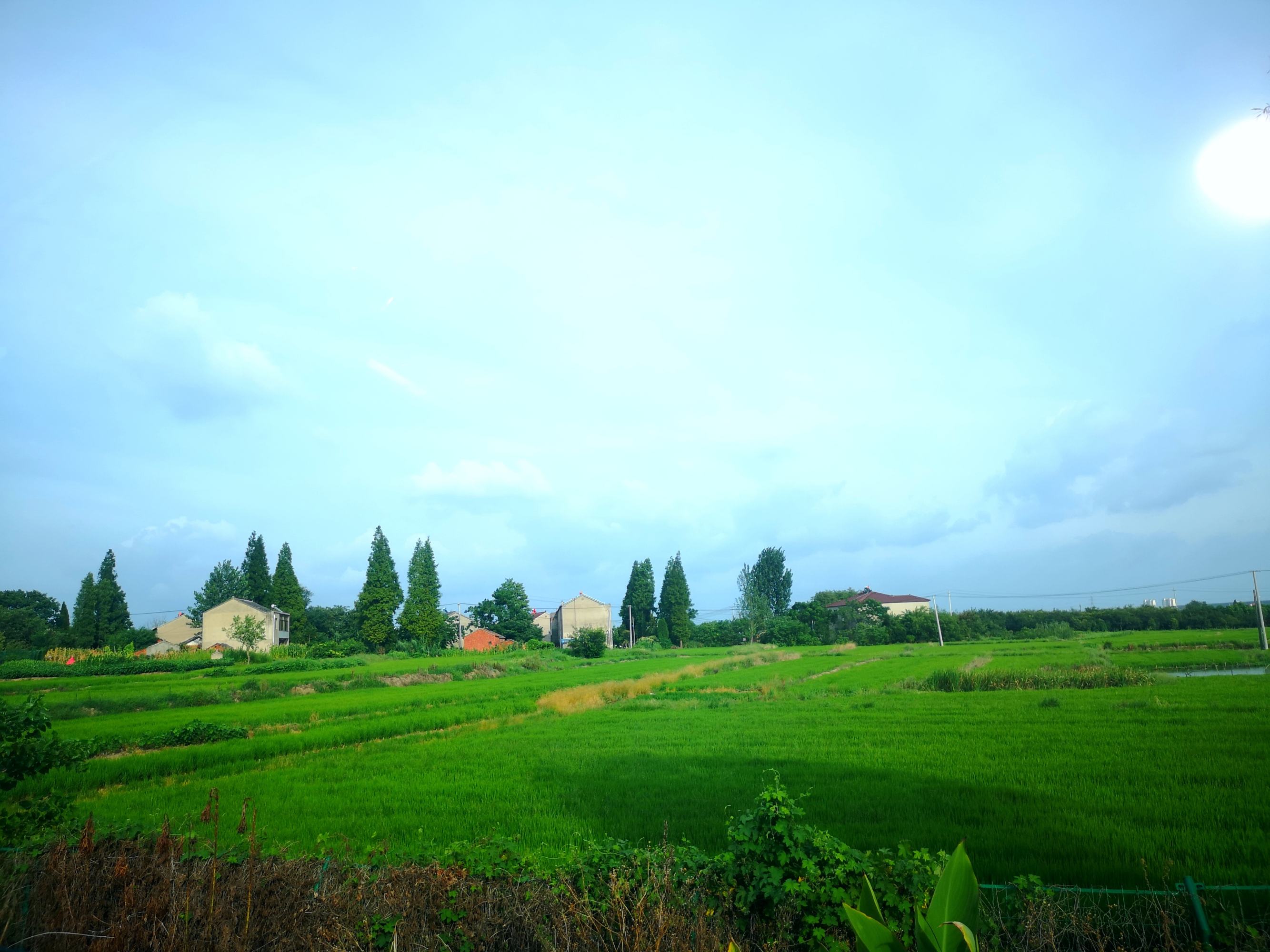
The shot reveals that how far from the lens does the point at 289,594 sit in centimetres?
7744

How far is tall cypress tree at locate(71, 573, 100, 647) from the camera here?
2253 inches

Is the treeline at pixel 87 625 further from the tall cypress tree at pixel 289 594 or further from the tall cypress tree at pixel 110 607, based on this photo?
the tall cypress tree at pixel 289 594

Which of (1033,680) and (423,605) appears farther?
(423,605)

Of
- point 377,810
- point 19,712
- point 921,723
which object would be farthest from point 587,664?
point 19,712

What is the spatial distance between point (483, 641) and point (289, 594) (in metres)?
24.8

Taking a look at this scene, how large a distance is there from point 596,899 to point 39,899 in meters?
4.16

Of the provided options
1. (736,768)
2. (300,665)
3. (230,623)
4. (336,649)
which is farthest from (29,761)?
(230,623)

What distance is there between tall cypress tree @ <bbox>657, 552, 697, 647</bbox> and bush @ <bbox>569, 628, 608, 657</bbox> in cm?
2040

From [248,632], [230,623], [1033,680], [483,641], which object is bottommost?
[483,641]

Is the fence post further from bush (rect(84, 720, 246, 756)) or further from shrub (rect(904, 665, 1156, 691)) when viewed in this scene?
shrub (rect(904, 665, 1156, 691))

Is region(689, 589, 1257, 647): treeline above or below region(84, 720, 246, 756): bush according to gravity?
below

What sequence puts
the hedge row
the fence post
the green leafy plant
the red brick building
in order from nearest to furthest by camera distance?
1. the green leafy plant
2. the fence post
3. the hedge row
4. the red brick building

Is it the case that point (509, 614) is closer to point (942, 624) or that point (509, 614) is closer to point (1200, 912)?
point (942, 624)

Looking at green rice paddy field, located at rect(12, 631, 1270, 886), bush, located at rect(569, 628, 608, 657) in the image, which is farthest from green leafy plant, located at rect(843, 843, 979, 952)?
bush, located at rect(569, 628, 608, 657)
